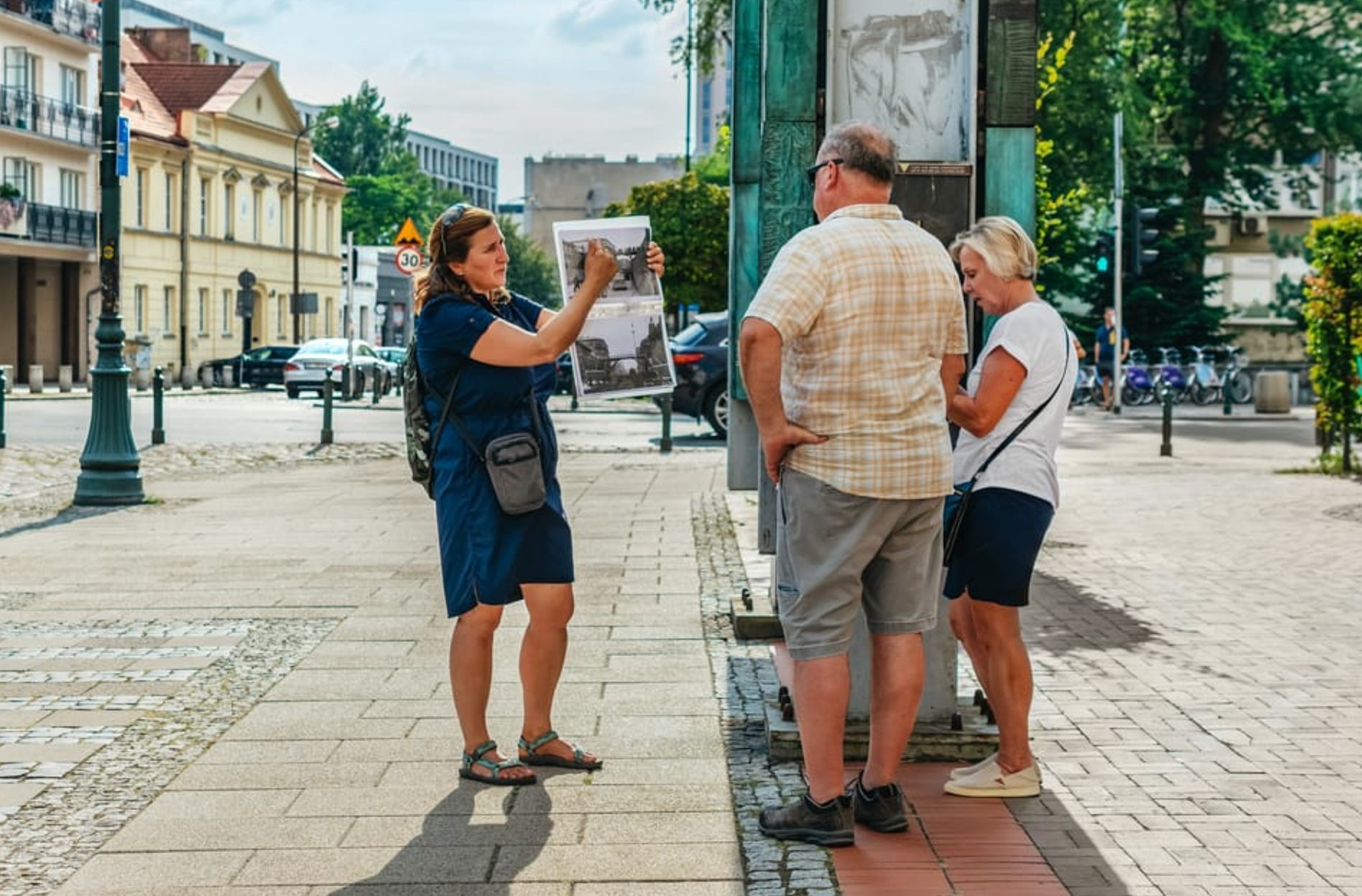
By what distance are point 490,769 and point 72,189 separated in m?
58.9

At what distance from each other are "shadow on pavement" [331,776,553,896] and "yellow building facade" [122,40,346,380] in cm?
5313

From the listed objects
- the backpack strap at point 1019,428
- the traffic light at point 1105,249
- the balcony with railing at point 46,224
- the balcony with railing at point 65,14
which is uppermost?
the balcony with railing at point 65,14

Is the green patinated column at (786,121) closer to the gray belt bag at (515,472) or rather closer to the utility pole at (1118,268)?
the gray belt bag at (515,472)

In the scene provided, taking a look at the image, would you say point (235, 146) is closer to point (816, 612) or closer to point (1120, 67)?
point (1120, 67)

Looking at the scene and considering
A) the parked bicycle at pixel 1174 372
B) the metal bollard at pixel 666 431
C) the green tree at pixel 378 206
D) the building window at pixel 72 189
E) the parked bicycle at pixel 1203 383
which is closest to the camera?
the metal bollard at pixel 666 431

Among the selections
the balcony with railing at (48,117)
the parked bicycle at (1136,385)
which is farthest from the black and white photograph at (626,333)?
the balcony with railing at (48,117)

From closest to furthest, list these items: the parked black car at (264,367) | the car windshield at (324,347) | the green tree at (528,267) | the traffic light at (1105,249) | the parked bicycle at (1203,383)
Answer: the traffic light at (1105,249)
the parked bicycle at (1203,383)
the car windshield at (324,347)
the parked black car at (264,367)
the green tree at (528,267)

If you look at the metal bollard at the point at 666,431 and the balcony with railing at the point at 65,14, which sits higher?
the balcony with railing at the point at 65,14

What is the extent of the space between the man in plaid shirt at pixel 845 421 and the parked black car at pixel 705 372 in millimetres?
19190

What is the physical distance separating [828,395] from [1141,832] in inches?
59.1

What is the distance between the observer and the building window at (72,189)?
60.6 metres

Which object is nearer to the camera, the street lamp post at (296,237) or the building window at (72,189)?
the building window at (72,189)

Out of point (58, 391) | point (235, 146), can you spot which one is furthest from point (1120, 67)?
point (235, 146)

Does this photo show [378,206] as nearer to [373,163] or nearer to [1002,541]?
[373,163]
